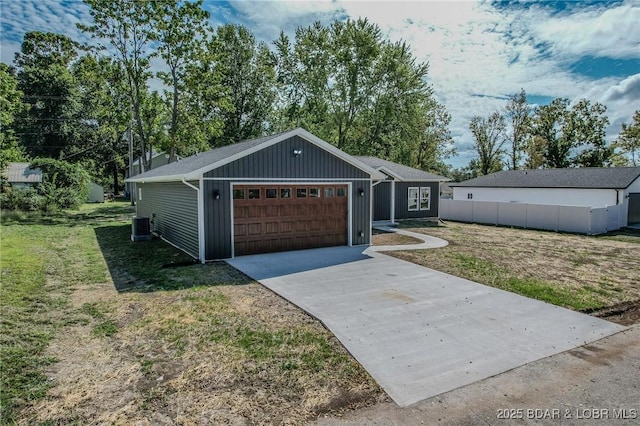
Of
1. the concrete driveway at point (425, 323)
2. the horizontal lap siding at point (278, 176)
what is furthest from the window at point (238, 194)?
the concrete driveway at point (425, 323)

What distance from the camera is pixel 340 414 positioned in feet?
11.6

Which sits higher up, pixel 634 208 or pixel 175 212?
pixel 175 212

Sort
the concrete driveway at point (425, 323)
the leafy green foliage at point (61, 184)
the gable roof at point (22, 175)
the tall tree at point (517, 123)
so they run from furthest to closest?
the tall tree at point (517, 123) → the gable roof at point (22, 175) → the leafy green foliage at point (61, 184) → the concrete driveway at point (425, 323)

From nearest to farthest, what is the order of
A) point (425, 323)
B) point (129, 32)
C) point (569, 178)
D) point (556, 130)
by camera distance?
point (425, 323), point (569, 178), point (129, 32), point (556, 130)

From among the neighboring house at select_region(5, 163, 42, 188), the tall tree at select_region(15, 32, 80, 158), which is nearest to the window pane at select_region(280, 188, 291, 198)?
the neighboring house at select_region(5, 163, 42, 188)

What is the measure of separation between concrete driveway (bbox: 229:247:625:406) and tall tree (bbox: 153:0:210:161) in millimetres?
19376

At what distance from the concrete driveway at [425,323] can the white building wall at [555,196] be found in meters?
16.4

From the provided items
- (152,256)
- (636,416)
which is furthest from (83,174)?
(636,416)

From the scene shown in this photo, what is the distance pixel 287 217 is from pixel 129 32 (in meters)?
18.8

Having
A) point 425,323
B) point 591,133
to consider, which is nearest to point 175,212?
point 425,323

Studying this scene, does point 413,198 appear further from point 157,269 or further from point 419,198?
point 157,269

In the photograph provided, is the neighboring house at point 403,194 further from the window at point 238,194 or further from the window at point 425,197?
the window at point 238,194

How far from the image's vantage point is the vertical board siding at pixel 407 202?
2059cm

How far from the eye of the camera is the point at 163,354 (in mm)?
4699
